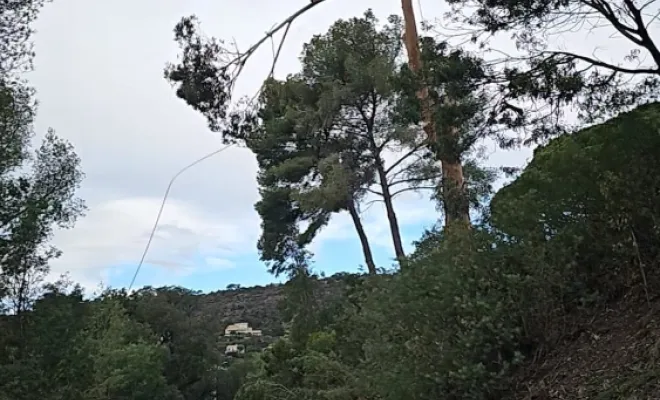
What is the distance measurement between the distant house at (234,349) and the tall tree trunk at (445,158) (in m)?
37.8

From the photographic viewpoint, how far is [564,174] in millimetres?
7855

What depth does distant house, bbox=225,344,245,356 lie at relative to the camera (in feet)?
163

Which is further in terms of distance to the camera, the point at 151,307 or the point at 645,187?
the point at 151,307

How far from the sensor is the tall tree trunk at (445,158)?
10.1m

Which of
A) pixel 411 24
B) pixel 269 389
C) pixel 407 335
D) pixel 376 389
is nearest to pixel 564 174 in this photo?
pixel 407 335

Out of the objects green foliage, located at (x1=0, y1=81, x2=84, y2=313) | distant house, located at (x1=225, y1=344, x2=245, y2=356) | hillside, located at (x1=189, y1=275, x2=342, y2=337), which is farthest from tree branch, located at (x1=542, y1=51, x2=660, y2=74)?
distant house, located at (x1=225, y1=344, x2=245, y2=356)

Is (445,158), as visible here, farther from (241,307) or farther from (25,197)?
(241,307)

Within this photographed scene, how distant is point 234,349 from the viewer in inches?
2062

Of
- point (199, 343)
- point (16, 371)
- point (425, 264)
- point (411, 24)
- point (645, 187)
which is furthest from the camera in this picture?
point (199, 343)

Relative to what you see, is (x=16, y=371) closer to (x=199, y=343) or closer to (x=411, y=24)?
(x=411, y=24)

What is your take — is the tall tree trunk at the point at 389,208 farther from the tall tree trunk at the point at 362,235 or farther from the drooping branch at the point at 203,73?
the drooping branch at the point at 203,73

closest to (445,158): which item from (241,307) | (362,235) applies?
(362,235)

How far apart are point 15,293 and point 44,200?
239cm

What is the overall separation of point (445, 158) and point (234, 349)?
44193 millimetres
